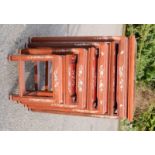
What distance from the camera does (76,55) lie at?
4766 millimetres

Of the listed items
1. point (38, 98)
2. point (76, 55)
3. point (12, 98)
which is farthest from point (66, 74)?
point (12, 98)

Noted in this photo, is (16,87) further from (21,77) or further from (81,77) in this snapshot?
(81,77)

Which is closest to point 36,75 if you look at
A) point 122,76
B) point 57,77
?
point 57,77

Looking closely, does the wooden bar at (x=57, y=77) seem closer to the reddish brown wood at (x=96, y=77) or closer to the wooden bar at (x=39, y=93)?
the reddish brown wood at (x=96, y=77)

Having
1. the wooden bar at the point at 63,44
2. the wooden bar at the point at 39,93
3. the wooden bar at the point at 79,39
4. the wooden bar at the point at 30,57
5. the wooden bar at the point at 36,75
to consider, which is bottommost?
the wooden bar at the point at 39,93

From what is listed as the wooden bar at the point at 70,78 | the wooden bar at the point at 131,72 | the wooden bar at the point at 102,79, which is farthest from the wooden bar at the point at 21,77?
the wooden bar at the point at 131,72

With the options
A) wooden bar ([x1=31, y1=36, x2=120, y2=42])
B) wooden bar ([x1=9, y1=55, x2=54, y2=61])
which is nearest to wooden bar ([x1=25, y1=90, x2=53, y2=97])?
wooden bar ([x1=9, y1=55, x2=54, y2=61])

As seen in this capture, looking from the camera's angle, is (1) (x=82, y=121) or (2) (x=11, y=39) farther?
(1) (x=82, y=121)

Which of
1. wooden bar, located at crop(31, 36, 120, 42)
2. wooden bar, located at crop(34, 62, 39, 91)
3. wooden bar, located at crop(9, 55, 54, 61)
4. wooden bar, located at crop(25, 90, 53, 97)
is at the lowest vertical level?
wooden bar, located at crop(25, 90, 53, 97)

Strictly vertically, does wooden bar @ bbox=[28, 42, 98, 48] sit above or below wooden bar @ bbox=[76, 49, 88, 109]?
above

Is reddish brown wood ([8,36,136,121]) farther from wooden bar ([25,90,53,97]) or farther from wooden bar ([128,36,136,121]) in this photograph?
wooden bar ([25,90,53,97])

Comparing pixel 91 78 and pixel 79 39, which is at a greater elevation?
pixel 79 39

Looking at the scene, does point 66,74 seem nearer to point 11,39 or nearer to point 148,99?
point 11,39

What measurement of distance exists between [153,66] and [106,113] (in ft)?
16.6
